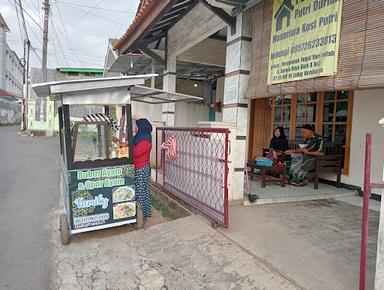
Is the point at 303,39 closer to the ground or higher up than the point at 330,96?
higher up

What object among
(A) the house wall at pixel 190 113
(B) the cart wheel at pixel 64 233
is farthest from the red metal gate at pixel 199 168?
(A) the house wall at pixel 190 113

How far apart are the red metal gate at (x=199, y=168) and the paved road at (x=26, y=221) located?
7.21 feet

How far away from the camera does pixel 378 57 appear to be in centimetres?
308

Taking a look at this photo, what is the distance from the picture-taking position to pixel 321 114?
23.7 ft

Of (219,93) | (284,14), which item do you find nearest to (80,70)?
(219,93)

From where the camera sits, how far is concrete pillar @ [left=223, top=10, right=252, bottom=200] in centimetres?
518

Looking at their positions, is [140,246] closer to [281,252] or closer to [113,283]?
[113,283]

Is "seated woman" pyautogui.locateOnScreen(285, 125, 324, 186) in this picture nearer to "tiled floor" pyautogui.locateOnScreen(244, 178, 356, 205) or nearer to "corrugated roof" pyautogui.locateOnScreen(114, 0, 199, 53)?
"tiled floor" pyautogui.locateOnScreen(244, 178, 356, 205)

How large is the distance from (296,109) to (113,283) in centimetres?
601

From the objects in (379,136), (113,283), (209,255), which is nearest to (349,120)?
(379,136)

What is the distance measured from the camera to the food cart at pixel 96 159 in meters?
4.52

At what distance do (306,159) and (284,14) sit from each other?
3.05 metres

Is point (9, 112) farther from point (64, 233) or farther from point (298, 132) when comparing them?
point (64, 233)

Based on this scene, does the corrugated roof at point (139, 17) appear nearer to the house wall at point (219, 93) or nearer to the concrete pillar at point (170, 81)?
the concrete pillar at point (170, 81)
